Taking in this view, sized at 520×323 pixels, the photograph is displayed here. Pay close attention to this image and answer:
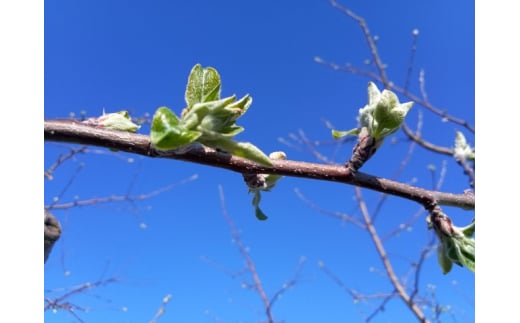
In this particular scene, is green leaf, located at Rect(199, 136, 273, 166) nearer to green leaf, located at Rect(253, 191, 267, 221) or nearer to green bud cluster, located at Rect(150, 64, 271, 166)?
green bud cluster, located at Rect(150, 64, 271, 166)

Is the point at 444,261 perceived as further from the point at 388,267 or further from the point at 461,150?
the point at 388,267

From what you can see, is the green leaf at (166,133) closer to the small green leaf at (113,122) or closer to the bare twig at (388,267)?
the small green leaf at (113,122)

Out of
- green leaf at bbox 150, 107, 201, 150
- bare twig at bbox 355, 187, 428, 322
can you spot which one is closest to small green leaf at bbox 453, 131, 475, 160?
bare twig at bbox 355, 187, 428, 322

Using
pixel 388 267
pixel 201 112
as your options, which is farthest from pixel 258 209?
pixel 388 267
